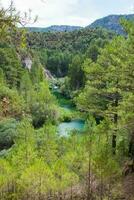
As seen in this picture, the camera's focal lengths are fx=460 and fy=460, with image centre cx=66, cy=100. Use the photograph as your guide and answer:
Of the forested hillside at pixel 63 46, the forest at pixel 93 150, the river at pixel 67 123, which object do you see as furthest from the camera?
the forested hillside at pixel 63 46

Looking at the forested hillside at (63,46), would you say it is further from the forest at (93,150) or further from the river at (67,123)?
the forest at (93,150)

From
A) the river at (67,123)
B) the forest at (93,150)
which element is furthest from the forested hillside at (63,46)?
the forest at (93,150)

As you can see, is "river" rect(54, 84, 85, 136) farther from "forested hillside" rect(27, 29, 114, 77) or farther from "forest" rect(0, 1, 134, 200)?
"forested hillside" rect(27, 29, 114, 77)

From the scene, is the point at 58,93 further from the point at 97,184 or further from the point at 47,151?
the point at 97,184

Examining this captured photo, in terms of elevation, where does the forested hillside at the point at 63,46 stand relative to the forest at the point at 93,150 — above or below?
below

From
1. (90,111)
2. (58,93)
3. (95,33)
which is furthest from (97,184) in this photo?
(95,33)

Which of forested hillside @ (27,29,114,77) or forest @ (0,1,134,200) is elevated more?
forest @ (0,1,134,200)

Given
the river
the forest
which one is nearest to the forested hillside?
the river

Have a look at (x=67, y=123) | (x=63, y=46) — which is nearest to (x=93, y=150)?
(x=67, y=123)

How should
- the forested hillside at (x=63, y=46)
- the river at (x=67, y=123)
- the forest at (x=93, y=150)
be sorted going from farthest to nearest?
1. the forested hillside at (x=63, y=46)
2. the river at (x=67, y=123)
3. the forest at (x=93, y=150)

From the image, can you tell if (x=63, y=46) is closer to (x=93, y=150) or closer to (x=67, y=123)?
(x=67, y=123)

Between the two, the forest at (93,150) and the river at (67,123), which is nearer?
the forest at (93,150)
